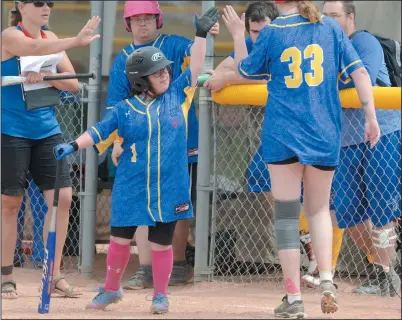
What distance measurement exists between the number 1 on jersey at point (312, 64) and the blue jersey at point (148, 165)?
0.80 meters

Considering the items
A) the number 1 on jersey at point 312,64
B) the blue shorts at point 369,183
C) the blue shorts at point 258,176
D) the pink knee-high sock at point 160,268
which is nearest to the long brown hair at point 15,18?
the blue shorts at point 258,176

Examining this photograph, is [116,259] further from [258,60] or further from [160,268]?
[258,60]

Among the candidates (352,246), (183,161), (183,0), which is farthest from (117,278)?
(183,0)

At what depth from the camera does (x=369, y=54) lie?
6.62m

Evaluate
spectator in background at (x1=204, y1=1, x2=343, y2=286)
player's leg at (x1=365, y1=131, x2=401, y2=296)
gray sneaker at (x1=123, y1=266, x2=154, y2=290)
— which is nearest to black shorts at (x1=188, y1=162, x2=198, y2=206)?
spectator in background at (x1=204, y1=1, x2=343, y2=286)

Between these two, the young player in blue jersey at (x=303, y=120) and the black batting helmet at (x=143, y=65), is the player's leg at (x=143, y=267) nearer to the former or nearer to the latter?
the black batting helmet at (x=143, y=65)

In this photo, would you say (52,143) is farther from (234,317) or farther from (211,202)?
(234,317)

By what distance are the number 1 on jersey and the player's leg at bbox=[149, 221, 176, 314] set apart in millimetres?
1129

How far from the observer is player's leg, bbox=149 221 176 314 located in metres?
5.92

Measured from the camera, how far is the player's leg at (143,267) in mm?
7191

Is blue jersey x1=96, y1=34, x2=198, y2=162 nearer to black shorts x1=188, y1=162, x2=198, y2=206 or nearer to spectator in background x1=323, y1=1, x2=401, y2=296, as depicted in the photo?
black shorts x1=188, y1=162, x2=198, y2=206

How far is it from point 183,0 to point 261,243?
2.34 metres

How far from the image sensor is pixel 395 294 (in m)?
6.86

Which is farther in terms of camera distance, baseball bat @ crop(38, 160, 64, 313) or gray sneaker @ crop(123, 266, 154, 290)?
gray sneaker @ crop(123, 266, 154, 290)
